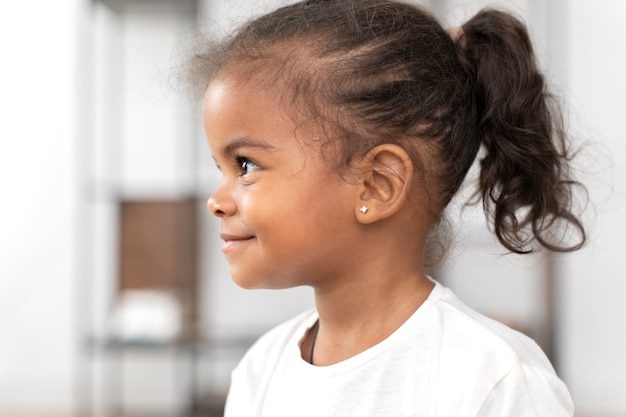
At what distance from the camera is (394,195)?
0.91 m

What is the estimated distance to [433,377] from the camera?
85 cm

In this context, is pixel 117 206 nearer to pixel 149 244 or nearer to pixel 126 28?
pixel 149 244

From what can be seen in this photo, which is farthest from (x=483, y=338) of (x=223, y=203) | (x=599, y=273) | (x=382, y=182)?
(x=599, y=273)

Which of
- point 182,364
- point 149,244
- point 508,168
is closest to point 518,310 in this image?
point 182,364

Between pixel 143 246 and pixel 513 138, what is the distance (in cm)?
263

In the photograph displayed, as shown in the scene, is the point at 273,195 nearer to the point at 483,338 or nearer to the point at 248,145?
the point at 248,145

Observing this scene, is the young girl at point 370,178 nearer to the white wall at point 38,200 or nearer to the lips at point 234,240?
the lips at point 234,240

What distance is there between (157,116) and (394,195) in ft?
8.74

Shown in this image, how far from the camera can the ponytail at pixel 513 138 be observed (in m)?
0.96

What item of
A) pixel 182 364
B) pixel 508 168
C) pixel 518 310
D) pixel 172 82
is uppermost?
pixel 172 82

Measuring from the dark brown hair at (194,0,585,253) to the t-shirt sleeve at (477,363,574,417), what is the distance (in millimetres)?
191

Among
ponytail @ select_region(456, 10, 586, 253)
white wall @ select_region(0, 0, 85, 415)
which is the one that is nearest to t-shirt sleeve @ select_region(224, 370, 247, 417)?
ponytail @ select_region(456, 10, 586, 253)

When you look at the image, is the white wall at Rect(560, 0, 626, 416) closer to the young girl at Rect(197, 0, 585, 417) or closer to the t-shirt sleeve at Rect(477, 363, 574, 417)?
the young girl at Rect(197, 0, 585, 417)

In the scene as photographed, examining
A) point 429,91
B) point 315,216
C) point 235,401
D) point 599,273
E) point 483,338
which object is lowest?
point 599,273
